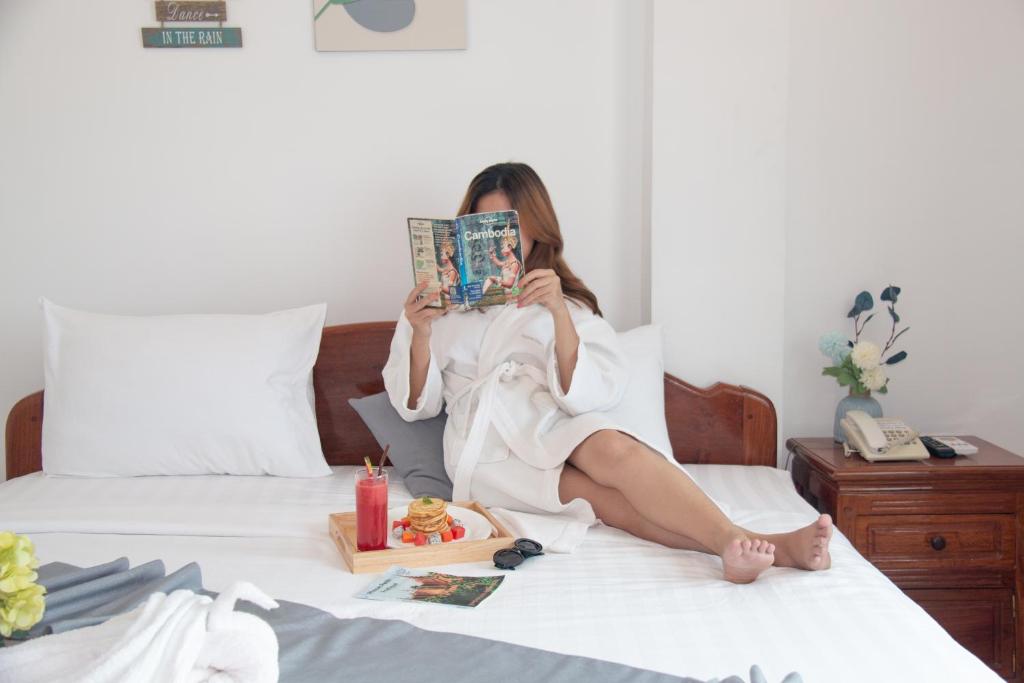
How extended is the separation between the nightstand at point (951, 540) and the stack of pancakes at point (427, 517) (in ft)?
3.30

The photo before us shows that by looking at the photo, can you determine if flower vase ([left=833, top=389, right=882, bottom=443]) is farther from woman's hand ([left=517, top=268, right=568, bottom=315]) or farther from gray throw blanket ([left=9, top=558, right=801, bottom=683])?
gray throw blanket ([left=9, top=558, right=801, bottom=683])

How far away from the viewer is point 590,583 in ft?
5.21

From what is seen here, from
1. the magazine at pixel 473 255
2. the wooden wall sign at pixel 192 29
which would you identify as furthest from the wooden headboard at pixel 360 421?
the wooden wall sign at pixel 192 29

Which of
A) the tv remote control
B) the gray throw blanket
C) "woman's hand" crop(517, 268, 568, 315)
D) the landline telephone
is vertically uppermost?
"woman's hand" crop(517, 268, 568, 315)

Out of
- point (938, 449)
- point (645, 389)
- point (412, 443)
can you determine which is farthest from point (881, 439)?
point (412, 443)

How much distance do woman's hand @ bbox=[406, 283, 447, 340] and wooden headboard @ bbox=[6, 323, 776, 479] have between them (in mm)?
399

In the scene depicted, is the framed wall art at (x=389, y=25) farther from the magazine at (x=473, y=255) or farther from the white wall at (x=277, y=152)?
the magazine at (x=473, y=255)

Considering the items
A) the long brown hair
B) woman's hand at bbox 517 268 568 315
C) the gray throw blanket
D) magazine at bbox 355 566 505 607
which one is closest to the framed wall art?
the long brown hair

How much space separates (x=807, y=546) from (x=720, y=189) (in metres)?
1.20

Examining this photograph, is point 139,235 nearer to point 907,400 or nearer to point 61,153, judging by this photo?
point 61,153

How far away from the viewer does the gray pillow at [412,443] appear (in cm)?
221

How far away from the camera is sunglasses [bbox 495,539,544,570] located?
1668mm

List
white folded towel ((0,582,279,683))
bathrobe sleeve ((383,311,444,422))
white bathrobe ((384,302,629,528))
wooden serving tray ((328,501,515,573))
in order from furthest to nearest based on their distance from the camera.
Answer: bathrobe sleeve ((383,311,444,422)), white bathrobe ((384,302,629,528)), wooden serving tray ((328,501,515,573)), white folded towel ((0,582,279,683))

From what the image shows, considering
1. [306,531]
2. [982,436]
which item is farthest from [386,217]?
[982,436]
